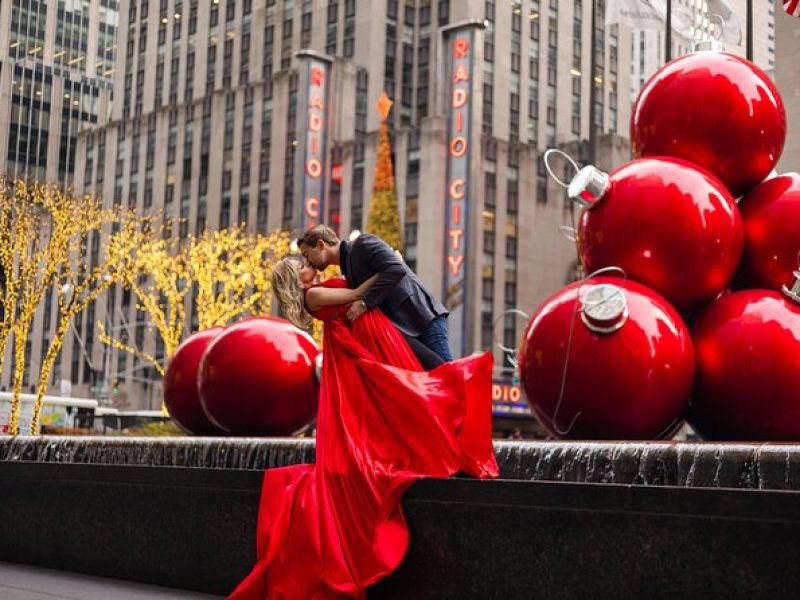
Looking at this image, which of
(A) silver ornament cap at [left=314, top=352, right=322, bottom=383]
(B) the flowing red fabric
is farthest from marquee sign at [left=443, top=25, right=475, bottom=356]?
(B) the flowing red fabric

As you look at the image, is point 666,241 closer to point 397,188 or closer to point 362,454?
point 362,454

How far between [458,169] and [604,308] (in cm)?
5374

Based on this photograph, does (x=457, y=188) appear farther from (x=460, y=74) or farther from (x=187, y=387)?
(x=187, y=387)

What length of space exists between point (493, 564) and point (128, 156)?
272 feet

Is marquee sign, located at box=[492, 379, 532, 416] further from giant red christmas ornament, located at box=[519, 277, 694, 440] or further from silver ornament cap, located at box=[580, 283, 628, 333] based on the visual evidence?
silver ornament cap, located at box=[580, 283, 628, 333]

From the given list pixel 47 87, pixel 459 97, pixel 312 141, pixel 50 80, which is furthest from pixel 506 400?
pixel 50 80

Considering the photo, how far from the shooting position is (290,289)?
6086 mm

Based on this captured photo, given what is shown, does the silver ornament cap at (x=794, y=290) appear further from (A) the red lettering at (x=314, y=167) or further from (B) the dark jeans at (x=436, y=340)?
(A) the red lettering at (x=314, y=167)

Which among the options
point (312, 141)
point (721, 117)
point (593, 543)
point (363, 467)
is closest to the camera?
point (593, 543)

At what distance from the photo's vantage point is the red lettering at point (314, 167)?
58.9 meters

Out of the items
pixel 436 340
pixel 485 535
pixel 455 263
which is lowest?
pixel 485 535

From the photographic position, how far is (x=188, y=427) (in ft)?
31.6

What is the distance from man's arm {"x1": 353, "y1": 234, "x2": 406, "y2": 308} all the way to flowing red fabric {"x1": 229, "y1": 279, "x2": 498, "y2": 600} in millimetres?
262

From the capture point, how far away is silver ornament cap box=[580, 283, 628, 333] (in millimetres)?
6758
